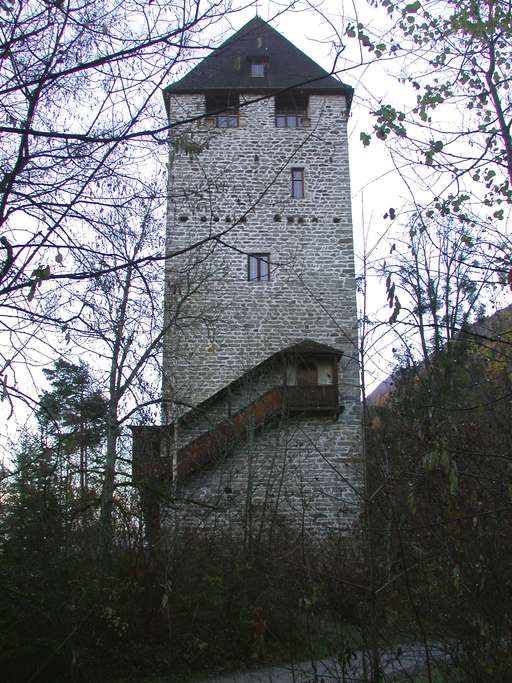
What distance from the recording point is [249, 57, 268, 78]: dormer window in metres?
17.3

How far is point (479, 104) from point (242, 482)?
9.62 metres

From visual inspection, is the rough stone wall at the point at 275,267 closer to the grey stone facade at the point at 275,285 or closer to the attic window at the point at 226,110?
the grey stone facade at the point at 275,285

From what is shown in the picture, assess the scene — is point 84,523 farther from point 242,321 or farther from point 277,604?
point 242,321

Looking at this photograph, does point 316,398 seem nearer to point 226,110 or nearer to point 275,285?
point 275,285

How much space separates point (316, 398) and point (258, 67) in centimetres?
931

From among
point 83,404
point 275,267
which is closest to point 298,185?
point 275,267

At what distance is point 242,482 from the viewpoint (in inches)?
523

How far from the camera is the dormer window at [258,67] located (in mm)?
17344

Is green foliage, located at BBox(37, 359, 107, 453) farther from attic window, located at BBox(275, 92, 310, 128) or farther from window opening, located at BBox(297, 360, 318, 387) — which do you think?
attic window, located at BBox(275, 92, 310, 128)

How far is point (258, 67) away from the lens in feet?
57.9

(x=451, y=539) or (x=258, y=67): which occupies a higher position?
(x=258, y=67)

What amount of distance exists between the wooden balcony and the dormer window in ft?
28.3

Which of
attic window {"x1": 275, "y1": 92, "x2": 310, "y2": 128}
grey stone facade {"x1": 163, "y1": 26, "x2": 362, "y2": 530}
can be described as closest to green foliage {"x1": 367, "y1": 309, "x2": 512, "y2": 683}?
grey stone facade {"x1": 163, "y1": 26, "x2": 362, "y2": 530}

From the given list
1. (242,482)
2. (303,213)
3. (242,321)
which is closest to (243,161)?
(303,213)
